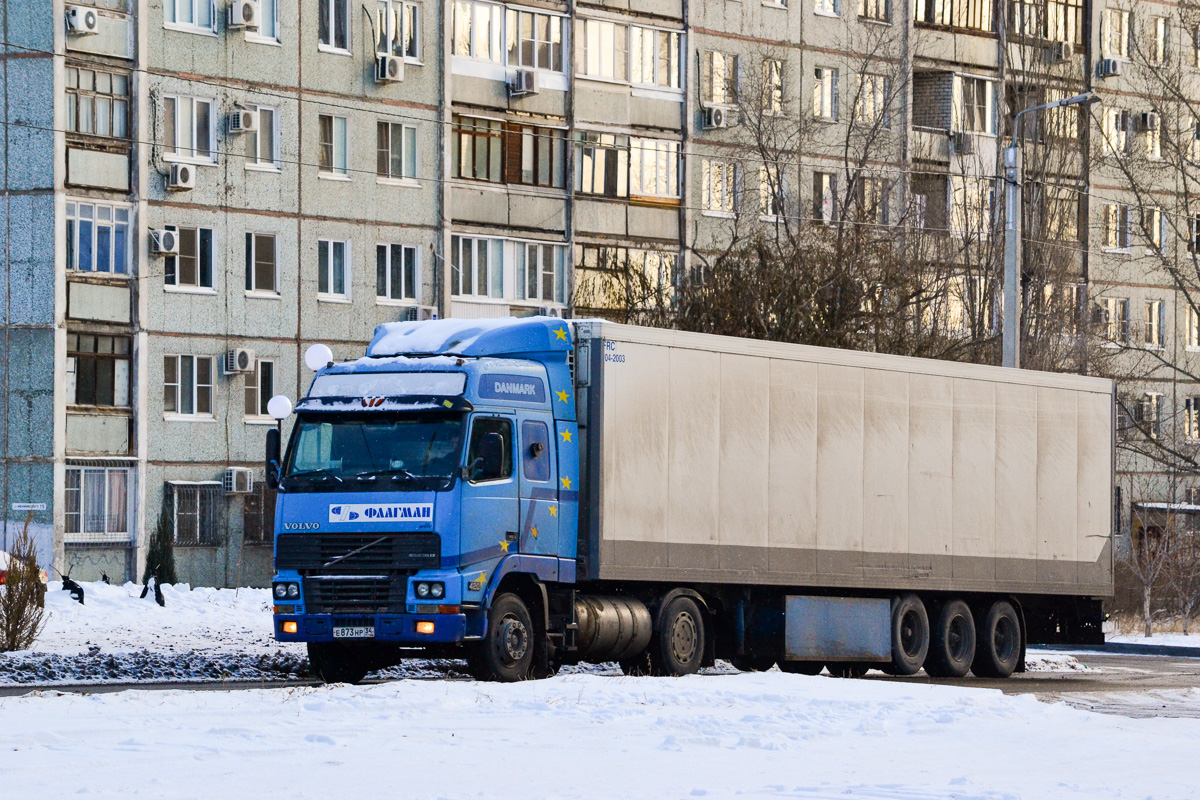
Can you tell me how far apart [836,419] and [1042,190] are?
31961mm

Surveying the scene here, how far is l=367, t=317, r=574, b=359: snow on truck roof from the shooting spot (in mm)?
21016

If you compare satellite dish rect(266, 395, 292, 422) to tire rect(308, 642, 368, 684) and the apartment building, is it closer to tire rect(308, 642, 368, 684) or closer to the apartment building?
tire rect(308, 642, 368, 684)

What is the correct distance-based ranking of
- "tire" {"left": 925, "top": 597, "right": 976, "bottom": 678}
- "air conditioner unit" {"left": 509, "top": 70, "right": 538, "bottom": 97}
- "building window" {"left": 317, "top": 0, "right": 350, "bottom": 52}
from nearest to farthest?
"tire" {"left": 925, "top": 597, "right": 976, "bottom": 678}, "building window" {"left": 317, "top": 0, "right": 350, "bottom": 52}, "air conditioner unit" {"left": 509, "top": 70, "right": 538, "bottom": 97}

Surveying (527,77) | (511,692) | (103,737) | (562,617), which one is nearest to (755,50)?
(527,77)

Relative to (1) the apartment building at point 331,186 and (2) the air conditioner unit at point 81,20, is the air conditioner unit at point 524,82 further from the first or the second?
(2) the air conditioner unit at point 81,20

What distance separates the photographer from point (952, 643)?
86.1 ft

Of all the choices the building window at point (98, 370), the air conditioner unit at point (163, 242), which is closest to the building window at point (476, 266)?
the air conditioner unit at point (163, 242)

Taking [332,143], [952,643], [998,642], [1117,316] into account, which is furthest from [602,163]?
[952,643]

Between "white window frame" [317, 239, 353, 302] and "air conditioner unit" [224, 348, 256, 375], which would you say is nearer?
"air conditioner unit" [224, 348, 256, 375]

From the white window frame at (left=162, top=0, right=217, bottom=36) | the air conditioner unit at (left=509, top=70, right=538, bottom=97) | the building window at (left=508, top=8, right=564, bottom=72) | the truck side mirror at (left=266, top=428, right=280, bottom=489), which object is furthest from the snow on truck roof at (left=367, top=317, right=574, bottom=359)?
the building window at (left=508, top=8, right=564, bottom=72)

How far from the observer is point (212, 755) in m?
12.6

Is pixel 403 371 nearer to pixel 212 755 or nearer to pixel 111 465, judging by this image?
pixel 212 755

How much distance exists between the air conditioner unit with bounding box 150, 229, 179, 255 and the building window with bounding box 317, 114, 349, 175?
4.45 meters

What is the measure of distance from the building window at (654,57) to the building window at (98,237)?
1424cm
